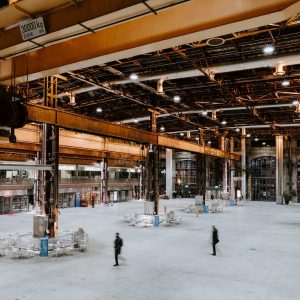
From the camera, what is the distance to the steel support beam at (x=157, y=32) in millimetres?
7633

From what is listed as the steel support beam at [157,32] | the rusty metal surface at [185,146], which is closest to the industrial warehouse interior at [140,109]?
the steel support beam at [157,32]

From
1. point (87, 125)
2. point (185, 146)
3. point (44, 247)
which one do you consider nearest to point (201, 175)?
point (185, 146)

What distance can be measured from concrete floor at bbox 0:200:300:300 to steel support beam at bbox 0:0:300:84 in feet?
24.0

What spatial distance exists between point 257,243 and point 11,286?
13.6 meters

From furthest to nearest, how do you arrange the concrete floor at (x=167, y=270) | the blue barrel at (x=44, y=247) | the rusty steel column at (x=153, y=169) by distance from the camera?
the rusty steel column at (x=153, y=169)
the blue barrel at (x=44, y=247)
the concrete floor at (x=167, y=270)

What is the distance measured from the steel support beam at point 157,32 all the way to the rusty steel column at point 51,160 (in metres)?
7.64

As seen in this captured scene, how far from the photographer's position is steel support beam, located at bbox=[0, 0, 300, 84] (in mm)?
7633

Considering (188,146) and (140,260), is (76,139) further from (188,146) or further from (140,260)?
(140,260)

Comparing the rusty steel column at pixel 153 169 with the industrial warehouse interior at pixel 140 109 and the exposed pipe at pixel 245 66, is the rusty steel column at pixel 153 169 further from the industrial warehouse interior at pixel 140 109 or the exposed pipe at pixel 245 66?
the exposed pipe at pixel 245 66

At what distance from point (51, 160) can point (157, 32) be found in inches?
494

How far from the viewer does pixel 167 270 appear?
14.2 metres

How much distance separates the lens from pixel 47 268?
1460 cm

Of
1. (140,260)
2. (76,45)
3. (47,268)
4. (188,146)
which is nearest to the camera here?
(76,45)

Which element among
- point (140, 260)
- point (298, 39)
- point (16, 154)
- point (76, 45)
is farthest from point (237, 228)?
point (16, 154)
